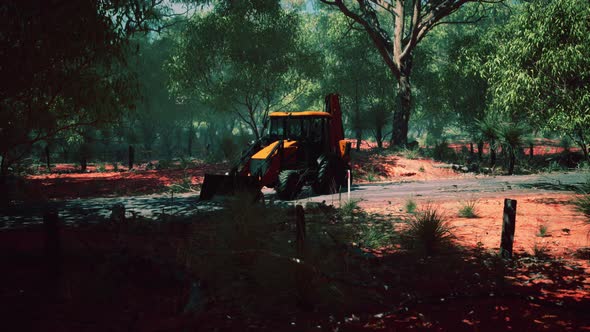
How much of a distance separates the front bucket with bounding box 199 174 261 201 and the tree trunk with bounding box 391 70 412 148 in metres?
17.2

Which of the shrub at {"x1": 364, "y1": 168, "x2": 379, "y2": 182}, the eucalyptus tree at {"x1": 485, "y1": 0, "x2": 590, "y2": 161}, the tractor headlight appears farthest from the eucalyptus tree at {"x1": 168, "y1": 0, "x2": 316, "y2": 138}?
the eucalyptus tree at {"x1": 485, "y1": 0, "x2": 590, "y2": 161}

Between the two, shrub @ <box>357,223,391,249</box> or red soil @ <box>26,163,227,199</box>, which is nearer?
shrub @ <box>357,223,391,249</box>

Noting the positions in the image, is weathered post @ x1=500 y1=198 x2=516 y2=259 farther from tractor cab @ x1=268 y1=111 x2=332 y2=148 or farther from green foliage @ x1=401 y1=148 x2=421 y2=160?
green foliage @ x1=401 y1=148 x2=421 y2=160

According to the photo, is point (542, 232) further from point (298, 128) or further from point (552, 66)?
point (298, 128)

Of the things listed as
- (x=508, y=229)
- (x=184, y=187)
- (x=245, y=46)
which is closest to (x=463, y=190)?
(x=508, y=229)

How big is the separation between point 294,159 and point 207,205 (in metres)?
3.05

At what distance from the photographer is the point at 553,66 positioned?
1338 cm

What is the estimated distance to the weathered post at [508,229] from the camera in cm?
752

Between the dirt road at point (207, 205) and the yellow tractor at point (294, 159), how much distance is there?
611 millimetres

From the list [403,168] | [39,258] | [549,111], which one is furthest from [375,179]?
[39,258]

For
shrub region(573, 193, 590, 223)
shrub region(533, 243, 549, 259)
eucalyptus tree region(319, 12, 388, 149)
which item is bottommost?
shrub region(533, 243, 549, 259)

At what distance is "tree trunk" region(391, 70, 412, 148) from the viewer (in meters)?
27.2

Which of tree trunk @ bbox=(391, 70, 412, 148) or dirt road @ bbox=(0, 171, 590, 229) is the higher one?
tree trunk @ bbox=(391, 70, 412, 148)

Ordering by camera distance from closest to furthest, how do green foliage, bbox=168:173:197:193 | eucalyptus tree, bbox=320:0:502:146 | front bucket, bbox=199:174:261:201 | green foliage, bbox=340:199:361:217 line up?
green foliage, bbox=340:199:361:217
front bucket, bbox=199:174:261:201
green foliage, bbox=168:173:197:193
eucalyptus tree, bbox=320:0:502:146
